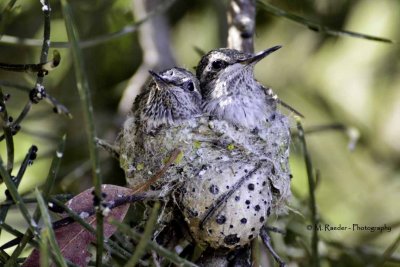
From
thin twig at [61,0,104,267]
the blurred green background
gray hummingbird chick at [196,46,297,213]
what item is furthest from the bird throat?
thin twig at [61,0,104,267]

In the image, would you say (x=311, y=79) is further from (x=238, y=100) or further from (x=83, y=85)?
(x=83, y=85)

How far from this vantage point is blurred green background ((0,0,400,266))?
12.1ft

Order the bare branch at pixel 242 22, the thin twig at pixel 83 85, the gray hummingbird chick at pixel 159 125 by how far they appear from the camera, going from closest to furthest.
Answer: the thin twig at pixel 83 85 < the gray hummingbird chick at pixel 159 125 < the bare branch at pixel 242 22

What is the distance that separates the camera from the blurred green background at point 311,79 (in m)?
3.67

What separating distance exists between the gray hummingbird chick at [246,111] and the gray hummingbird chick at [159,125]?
0.09 m

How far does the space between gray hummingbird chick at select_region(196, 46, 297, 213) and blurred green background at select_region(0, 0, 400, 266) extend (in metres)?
0.86

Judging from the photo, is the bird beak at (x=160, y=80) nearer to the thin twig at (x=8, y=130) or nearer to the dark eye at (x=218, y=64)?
the dark eye at (x=218, y=64)

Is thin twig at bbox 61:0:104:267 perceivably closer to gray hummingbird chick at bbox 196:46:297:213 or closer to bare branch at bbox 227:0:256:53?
gray hummingbird chick at bbox 196:46:297:213

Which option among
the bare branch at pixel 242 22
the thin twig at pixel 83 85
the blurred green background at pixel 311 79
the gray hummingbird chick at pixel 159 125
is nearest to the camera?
the thin twig at pixel 83 85

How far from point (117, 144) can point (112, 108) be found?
4.00ft

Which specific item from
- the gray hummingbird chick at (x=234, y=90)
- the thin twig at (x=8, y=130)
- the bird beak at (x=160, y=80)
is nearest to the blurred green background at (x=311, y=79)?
the gray hummingbird chick at (x=234, y=90)

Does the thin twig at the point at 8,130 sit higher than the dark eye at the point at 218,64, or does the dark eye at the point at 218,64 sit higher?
the thin twig at the point at 8,130

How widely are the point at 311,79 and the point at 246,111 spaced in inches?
69.3

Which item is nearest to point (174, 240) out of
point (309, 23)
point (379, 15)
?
point (309, 23)
